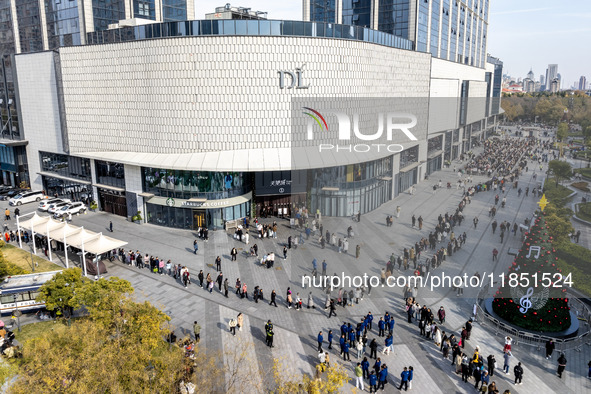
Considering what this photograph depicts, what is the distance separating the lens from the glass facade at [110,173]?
42469mm

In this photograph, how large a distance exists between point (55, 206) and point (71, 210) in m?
2.15

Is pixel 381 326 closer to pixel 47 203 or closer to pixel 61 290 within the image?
pixel 61 290

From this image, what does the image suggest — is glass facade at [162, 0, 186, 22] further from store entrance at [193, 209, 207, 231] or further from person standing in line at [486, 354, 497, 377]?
person standing in line at [486, 354, 497, 377]

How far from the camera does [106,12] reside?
190 ft

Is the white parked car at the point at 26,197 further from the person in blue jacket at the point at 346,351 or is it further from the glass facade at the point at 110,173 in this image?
the person in blue jacket at the point at 346,351

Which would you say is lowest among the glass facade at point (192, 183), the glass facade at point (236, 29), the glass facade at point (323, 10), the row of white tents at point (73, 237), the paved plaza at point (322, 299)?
the paved plaza at point (322, 299)

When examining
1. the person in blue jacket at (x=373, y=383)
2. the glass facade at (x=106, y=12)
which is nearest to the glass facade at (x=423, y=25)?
the glass facade at (x=106, y=12)

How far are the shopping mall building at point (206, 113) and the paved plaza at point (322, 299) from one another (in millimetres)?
3161

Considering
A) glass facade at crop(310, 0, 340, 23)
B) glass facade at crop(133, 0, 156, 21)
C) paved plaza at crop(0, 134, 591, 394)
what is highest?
glass facade at crop(310, 0, 340, 23)

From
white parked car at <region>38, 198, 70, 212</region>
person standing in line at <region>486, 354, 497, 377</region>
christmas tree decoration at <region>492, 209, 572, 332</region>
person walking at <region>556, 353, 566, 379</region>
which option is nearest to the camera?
person walking at <region>556, 353, 566, 379</region>

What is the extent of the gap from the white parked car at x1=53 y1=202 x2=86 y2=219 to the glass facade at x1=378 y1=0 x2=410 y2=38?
170ft

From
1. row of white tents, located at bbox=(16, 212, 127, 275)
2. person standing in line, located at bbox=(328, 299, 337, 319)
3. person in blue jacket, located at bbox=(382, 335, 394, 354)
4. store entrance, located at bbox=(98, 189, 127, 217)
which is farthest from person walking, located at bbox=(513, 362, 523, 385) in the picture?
store entrance, located at bbox=(98, 189, 127, 217)

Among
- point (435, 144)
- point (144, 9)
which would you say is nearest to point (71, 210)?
point (144, 9)

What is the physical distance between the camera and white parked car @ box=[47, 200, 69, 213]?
143ft
